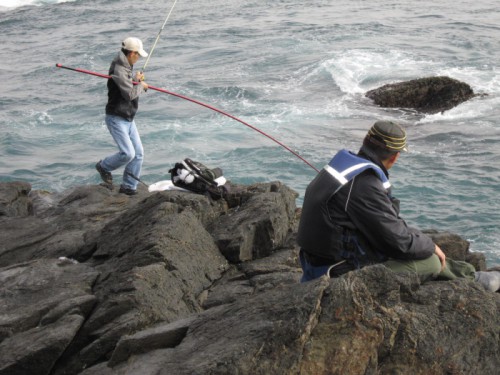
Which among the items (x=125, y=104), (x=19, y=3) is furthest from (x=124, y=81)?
(x=19, y=3)

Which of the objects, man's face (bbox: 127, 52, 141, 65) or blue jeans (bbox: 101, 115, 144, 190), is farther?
blue jeans (bbox: 101, 115, 144, 190)

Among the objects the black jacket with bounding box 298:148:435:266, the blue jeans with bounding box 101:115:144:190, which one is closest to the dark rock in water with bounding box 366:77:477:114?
the blue jeans with bounding box 101:115:144:190

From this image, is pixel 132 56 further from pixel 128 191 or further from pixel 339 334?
pixel 339 334

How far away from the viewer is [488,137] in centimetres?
1662

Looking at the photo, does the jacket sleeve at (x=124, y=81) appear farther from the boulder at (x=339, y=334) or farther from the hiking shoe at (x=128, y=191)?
the boulder at (x=339, y=334)

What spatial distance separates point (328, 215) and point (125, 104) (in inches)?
213

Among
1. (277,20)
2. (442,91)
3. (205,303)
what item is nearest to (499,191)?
(442,91)

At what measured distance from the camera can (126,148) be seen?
10016 mm

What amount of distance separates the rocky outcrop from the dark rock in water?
10.7m

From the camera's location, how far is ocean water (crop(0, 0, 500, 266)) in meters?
15.0

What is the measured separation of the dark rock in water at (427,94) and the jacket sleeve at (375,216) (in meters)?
14.1

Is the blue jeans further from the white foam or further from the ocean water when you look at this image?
the white foam

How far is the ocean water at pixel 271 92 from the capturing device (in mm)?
14984

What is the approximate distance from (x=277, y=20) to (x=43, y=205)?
71.1 ft
